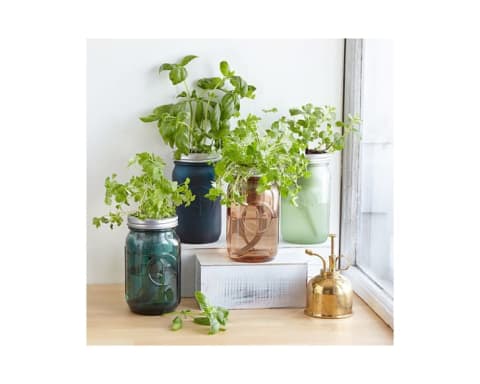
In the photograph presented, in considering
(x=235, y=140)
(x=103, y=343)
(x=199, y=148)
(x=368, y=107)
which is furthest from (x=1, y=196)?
(x=368, y=107)

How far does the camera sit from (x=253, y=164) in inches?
56.4

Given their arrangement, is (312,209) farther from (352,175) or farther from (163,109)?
(163,109)

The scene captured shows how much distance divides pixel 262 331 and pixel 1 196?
0.60 meters

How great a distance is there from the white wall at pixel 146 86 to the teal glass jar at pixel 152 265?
26 cm

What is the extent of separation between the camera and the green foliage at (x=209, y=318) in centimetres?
136

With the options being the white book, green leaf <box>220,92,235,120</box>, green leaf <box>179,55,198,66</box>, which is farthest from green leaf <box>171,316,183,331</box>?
green leaf <box>179,55,198,66</box>

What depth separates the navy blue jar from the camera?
1579 millimetres

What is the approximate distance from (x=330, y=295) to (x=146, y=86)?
2.02 ft

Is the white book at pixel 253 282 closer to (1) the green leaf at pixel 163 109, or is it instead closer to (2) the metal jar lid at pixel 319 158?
(2) the metal jar lid at pixel 319 158

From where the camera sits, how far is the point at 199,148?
161cm

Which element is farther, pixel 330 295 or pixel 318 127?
pixel 318 127

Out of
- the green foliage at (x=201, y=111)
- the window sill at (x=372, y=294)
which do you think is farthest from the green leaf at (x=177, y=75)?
the window sill at (x=372, y=294)

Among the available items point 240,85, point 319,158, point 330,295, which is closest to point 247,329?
point 330,295

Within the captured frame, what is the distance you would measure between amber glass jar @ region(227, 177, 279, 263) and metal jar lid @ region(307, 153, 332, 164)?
0.12m
